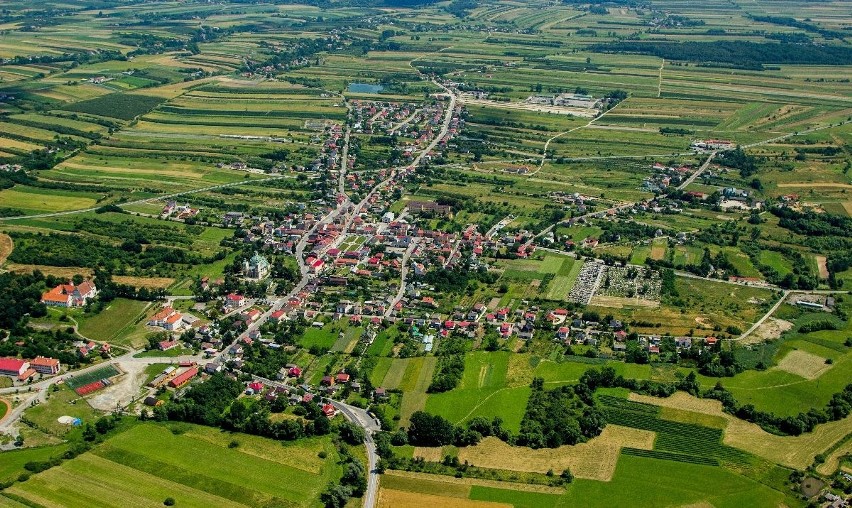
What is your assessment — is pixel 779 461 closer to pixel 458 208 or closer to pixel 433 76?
pixel 458 208

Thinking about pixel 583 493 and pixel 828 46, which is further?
pixel 828 46

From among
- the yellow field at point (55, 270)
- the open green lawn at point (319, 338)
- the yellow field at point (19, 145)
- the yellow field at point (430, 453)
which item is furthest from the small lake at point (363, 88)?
the yellow field at point (430, 453)

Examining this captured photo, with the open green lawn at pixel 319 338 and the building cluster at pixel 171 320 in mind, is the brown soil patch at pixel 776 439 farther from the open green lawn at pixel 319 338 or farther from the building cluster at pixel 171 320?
the building cluster at pixel 171 320

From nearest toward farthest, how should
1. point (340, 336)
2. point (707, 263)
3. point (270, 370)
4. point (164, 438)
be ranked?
point (164, 438) → point (270, 370) → point (340, 336) → point (707, 263)

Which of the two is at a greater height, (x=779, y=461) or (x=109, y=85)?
(x=109, y=85)

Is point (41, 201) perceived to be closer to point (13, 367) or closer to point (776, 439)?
point (13, 367)

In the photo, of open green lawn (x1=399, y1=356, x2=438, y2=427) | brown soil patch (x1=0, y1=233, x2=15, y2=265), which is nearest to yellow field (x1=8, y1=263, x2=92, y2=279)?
brown soil patch (x1=0, y1=233, x2=15, y2=265)

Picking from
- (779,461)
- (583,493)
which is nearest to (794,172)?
(779,461)
